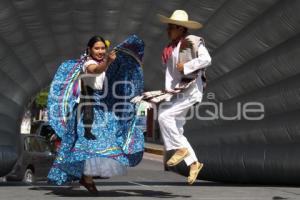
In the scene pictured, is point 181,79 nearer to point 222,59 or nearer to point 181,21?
point 181,21

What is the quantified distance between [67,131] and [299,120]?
10.6 feet

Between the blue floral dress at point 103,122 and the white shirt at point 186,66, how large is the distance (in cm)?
61

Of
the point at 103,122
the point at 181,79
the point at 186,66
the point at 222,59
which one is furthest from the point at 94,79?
the point at 222,59

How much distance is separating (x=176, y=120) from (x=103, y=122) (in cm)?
81

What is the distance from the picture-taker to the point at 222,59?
1234cm

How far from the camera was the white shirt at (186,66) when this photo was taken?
286 inches

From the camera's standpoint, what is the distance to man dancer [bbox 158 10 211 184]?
287 inches

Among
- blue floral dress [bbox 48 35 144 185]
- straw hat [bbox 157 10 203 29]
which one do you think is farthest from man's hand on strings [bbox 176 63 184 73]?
blue floral dress [bbox 48 35 144 185]

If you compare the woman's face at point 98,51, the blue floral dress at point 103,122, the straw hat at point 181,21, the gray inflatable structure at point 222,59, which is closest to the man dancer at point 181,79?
the straw hat at point 181,21

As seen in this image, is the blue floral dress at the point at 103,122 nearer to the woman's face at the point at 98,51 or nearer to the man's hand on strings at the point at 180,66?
the woman's face at the point at 98,51

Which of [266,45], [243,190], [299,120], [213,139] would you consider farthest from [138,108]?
[213,139]

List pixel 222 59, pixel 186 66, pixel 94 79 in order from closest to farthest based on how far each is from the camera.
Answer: pixel 186 66
pixel 94 79
pixel 222 59

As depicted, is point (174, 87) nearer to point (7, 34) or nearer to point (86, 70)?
point (86, 70)

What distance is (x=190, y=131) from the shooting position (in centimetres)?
1347
